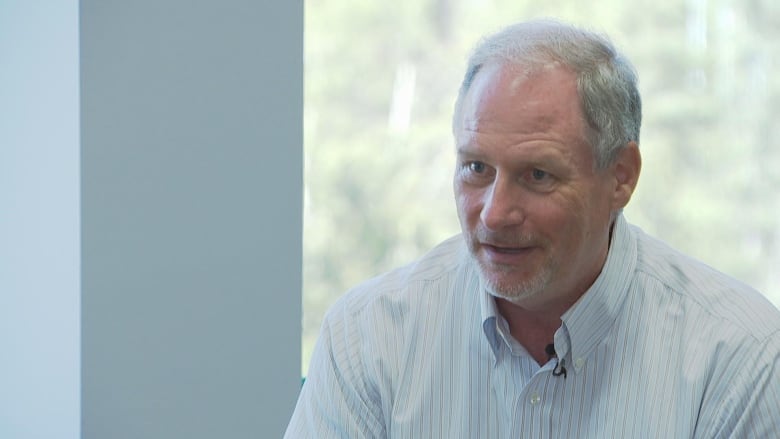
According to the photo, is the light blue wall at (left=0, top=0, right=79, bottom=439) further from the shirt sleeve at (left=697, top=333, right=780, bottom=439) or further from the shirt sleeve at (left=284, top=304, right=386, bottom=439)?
the shirt sleeve at (left=697, top=333, right=780, bottom=439)

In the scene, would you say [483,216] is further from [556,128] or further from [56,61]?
[56,61]

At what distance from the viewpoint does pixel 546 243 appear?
1.46 metres

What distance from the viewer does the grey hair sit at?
147cm

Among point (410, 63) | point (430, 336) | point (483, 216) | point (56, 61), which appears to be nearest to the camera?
point (483, 216)

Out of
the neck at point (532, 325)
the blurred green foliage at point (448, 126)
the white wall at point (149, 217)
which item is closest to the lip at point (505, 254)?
the neck at point (532, 325)

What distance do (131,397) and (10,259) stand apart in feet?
1.08

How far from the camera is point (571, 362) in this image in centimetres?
150

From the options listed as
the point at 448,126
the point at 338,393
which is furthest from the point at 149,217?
the point at 448,126

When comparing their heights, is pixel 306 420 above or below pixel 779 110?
below

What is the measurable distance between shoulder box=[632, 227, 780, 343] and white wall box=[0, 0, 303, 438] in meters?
0.80

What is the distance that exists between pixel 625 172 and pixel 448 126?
227 centimetres

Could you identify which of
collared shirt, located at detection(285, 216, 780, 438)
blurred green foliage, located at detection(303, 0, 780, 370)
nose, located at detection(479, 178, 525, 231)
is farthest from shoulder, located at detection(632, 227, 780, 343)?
blurred green foliage, located at detection(303, 0, 780, 370)

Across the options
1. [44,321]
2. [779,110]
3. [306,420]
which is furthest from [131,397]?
[779,110]

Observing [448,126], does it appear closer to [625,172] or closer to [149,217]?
[149,217]
